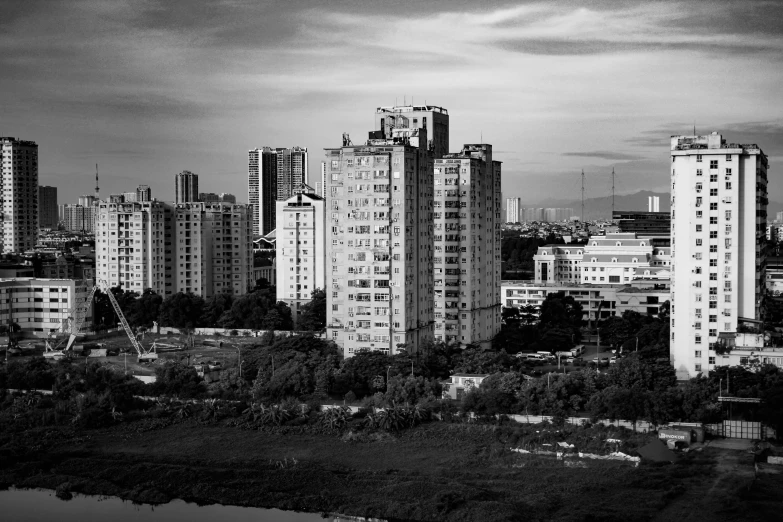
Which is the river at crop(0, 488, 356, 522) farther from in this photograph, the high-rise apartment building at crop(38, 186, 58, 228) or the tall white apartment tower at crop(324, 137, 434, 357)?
the high-rise apartment building at crop(38, 186, 58, 228)

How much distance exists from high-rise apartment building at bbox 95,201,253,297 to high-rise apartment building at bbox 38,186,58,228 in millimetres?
63416

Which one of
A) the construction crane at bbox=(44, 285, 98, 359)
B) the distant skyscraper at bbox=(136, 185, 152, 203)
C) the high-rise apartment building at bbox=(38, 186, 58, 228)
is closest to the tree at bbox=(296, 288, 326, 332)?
the construction crane at bbox=(44, 285, 98, 359)

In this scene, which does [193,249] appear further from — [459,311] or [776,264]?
[776,264]

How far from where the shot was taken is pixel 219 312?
119 feet

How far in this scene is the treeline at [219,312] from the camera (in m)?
35.2

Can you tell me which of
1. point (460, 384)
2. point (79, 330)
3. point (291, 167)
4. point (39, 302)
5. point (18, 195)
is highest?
point (291, 167)

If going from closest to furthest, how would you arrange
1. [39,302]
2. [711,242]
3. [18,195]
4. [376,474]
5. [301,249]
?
[376,474], [711,242], [39,302], [301,249], [18,195]

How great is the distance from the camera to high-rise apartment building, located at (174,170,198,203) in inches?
3022

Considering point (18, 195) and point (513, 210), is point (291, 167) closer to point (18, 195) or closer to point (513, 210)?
point (18, 195)

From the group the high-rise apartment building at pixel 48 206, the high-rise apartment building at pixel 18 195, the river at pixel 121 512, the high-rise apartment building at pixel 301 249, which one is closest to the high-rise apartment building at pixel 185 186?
the high-rise apartment building at pixel 18 195

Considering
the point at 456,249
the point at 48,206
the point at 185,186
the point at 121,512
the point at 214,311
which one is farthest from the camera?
the point at 48,206

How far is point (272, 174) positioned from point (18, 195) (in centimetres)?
2169

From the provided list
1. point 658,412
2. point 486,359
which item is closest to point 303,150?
point 486,359

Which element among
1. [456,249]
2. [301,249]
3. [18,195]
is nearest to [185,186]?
[18,195]
